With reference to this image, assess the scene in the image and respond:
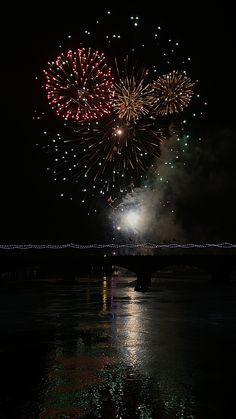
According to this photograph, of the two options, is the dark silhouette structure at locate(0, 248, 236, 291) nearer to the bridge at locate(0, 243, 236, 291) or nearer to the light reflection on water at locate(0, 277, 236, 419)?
the bridge at locate(0, 243, 236, 291)

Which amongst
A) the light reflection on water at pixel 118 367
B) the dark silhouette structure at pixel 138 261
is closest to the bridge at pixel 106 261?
the dark silhouette structure at pixel 138 261

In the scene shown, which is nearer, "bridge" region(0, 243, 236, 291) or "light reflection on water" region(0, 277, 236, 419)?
"light reflection on water" region(0, 277, 236, 419)

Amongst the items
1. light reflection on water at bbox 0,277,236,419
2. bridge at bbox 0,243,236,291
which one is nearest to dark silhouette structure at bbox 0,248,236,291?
bridge at bbox 0,243,236,291

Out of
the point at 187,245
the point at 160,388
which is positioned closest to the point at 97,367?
the point at 160,388

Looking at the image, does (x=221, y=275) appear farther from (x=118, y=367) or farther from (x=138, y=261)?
(x=118, y=367)

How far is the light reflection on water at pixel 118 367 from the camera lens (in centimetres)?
1277

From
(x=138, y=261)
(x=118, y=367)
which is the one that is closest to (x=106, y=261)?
(x=138, y=261)

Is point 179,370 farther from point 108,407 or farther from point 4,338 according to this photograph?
point 4,338

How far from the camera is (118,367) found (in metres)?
18.2

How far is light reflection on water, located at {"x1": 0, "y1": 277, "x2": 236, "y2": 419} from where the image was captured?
1277cm

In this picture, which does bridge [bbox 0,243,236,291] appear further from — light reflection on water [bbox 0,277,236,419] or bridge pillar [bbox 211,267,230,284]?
light reflection on water [bbox 0,277,236,419]

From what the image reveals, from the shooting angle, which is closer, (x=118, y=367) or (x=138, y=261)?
(x=118, y=367)

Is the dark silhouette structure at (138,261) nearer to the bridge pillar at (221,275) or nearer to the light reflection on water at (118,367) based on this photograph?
the bridge pillar at (221,275)

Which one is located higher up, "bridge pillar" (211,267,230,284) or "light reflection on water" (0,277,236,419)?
"bridge pillar" (211,267,230,284)
